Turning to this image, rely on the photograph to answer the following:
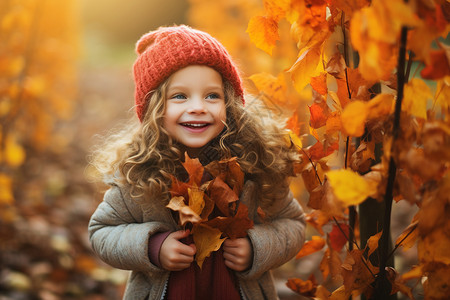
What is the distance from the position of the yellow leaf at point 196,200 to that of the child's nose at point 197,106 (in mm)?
267

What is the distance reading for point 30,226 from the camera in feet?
10.0

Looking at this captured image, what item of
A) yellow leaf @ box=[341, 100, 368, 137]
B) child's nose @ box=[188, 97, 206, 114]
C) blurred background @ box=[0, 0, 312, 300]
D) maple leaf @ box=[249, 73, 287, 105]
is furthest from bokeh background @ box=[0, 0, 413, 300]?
yellow leaf @ box=[341, 100, 368, 137]

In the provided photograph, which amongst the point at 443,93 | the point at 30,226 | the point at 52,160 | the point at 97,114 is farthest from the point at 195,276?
the point at 97,114

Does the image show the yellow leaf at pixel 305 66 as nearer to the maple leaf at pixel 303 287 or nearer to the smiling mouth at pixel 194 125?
the smiling mouth at pixel 194 125

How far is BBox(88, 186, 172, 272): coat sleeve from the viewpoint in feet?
4.35

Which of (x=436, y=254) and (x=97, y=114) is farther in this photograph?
(x=97, y=114)

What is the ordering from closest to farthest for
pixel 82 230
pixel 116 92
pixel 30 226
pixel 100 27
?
pixel 30 226, pixel 82 230, pixel 116 92, pixel 100 27

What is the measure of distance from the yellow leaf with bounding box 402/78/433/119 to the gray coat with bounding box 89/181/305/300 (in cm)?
66

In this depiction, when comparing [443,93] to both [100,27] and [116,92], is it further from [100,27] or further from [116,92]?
[100,27]

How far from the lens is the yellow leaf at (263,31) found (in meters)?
1.16

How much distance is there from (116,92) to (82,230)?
7.63 m

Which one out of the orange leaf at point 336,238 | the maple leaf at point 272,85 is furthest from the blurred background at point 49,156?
the orange leaf at point 336,238

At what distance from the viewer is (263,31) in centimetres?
117

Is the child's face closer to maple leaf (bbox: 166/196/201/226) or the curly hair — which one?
the curly hair
